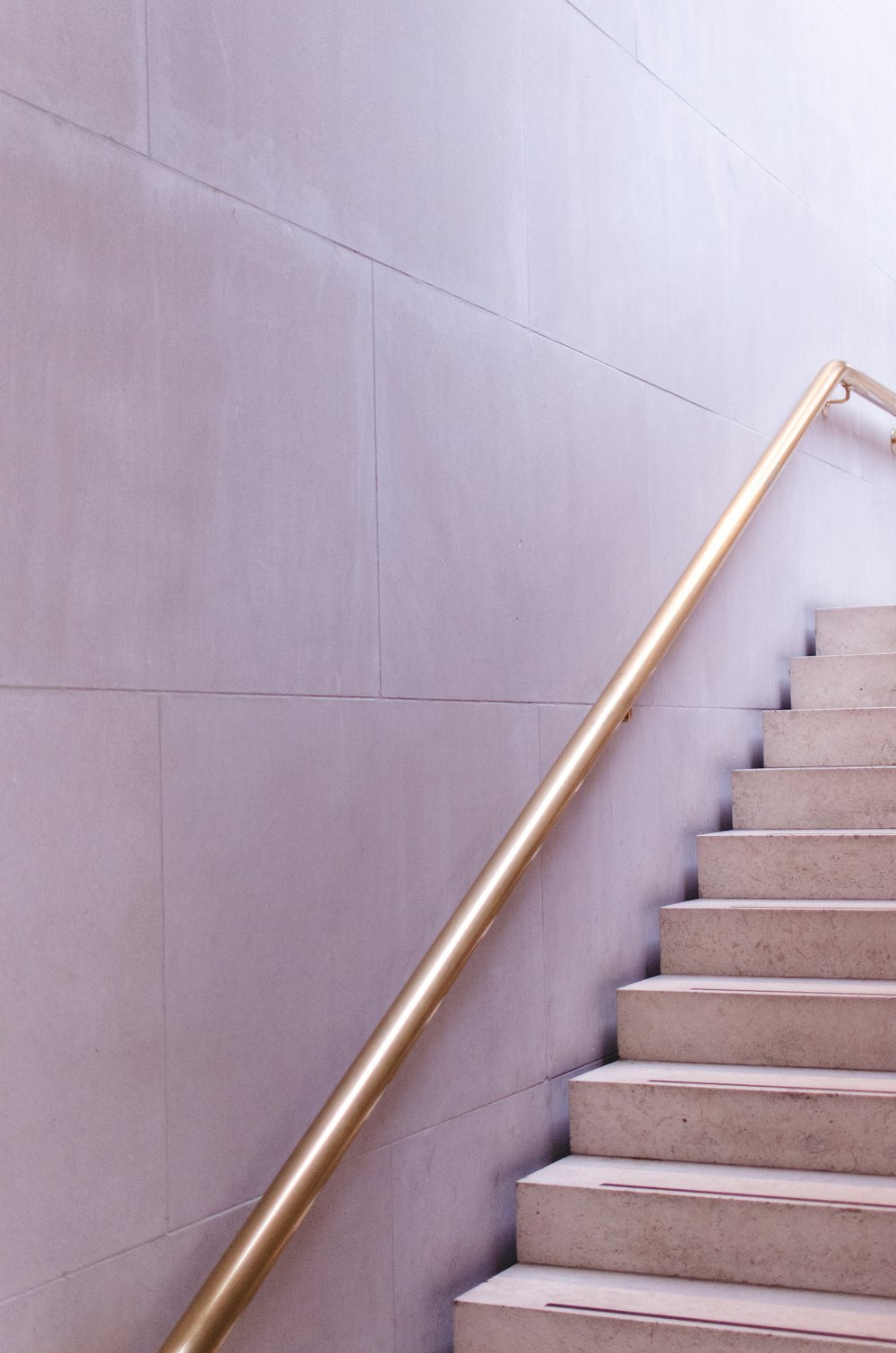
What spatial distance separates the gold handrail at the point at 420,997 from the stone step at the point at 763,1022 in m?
0.54

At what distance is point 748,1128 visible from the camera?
2.68m

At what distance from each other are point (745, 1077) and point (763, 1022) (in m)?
0.14

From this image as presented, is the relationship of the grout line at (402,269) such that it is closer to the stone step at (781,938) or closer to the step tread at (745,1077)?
the stone step at (781,938)

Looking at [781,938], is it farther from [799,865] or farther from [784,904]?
[799,865]

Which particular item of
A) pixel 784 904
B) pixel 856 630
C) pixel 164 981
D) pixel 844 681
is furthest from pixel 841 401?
pixel 164 981

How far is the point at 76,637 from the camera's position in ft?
6.19

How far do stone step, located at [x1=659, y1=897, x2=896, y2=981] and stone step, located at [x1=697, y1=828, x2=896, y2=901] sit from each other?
6 centimetres

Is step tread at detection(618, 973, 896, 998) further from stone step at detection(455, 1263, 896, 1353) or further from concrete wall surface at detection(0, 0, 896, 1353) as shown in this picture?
stone step at detection(455, 1263, 896, 1353)

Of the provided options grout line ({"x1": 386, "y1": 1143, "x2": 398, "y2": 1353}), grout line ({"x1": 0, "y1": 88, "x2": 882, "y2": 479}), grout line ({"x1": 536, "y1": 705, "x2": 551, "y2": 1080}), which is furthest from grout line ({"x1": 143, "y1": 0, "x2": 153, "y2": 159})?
grout line ({"x1": 386, "y1": 1143, "x2": 398, "y2": 1353})

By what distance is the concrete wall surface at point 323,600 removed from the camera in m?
1.86

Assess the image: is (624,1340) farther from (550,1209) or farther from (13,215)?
(13,215)

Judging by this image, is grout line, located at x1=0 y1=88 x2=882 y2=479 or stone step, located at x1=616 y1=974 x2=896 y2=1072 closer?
grout line, located at x1=0 y1=88 x2=882 y2=479

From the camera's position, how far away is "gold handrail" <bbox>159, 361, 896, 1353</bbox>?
1.91 meters

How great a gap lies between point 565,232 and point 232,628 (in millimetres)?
1459
